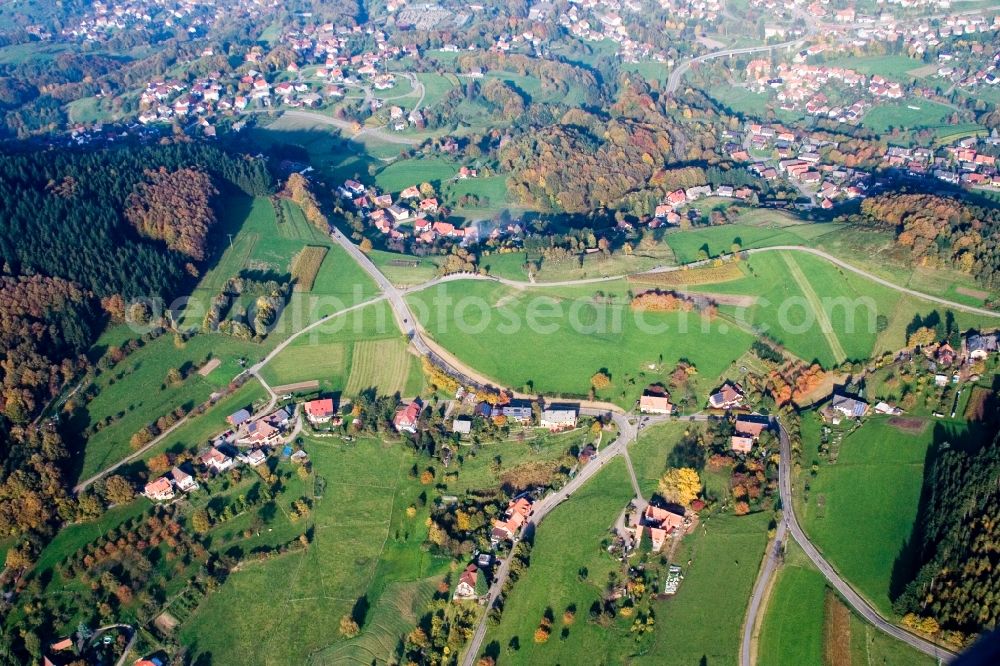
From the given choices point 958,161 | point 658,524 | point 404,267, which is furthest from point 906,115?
point 658,524

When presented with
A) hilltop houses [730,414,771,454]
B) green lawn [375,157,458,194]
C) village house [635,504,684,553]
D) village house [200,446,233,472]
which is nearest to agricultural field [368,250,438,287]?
green lawn [375,157,458,194]

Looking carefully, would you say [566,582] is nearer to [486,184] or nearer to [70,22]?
[486,184]

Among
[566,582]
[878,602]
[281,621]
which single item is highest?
[878,602]

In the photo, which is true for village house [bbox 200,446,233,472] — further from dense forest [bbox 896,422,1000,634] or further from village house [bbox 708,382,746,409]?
dense forest [bbox 896,422,1000,634]

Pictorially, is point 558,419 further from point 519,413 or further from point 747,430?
point 747,430

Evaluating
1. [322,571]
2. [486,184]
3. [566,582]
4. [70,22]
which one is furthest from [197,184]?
[70,22]

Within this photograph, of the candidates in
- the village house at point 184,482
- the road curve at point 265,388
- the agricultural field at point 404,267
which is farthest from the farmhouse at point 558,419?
the village house at point 184,482
